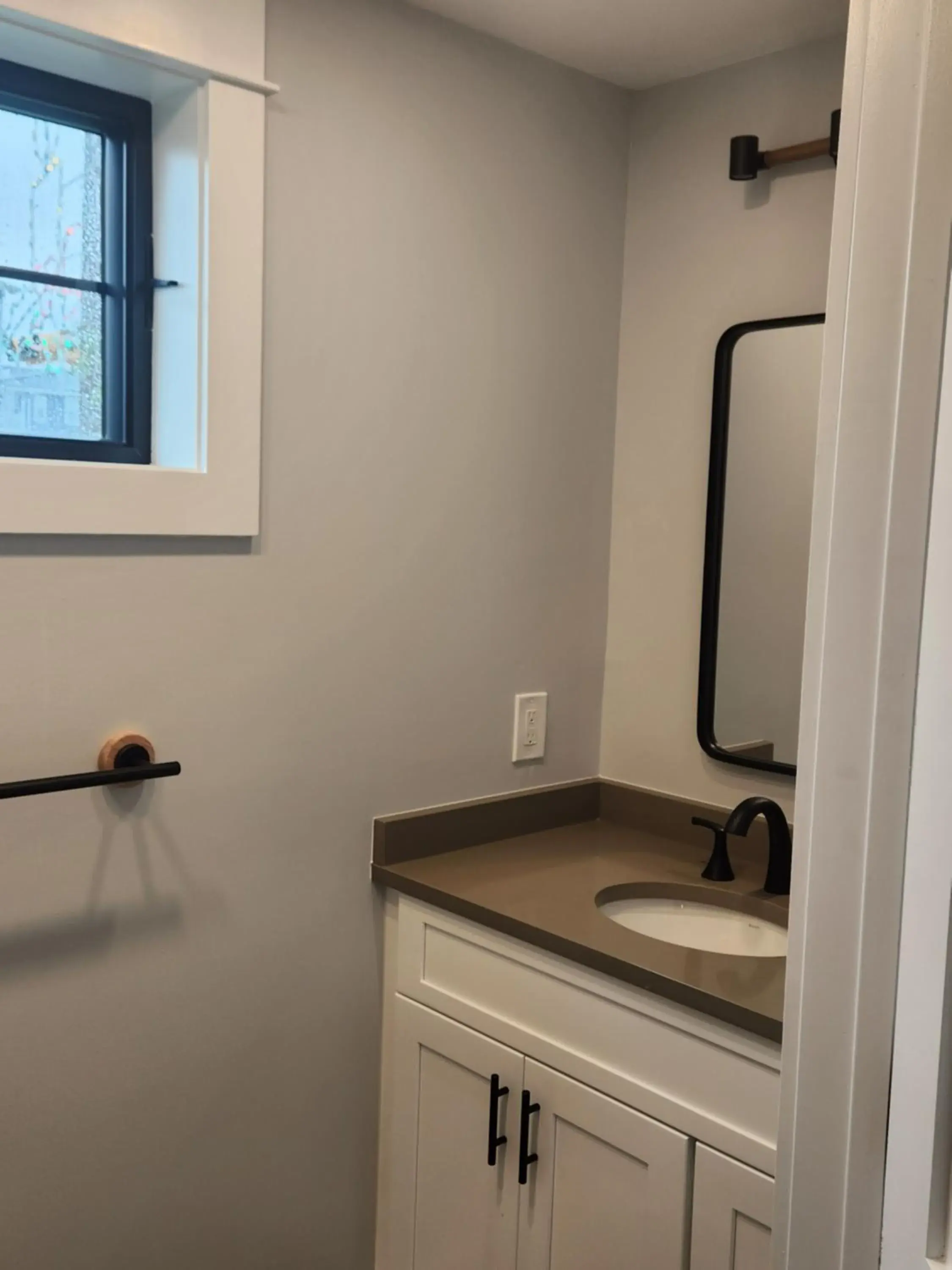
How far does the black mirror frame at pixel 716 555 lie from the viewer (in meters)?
1.90

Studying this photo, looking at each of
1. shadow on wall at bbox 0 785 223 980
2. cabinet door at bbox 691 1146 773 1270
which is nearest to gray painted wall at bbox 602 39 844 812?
cabinet door at bbox 691 1146 773 1270

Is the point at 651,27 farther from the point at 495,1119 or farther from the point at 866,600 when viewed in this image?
the point at 495,1119

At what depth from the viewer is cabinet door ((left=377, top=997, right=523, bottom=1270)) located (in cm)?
164

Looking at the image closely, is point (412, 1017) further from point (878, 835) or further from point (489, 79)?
point (489, 79)

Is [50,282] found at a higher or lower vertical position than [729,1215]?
higher

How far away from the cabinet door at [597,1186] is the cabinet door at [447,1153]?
0.12 ft

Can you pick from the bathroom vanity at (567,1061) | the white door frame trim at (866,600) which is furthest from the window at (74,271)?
the white door frame trim at (866,600)

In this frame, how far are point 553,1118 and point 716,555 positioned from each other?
95cm

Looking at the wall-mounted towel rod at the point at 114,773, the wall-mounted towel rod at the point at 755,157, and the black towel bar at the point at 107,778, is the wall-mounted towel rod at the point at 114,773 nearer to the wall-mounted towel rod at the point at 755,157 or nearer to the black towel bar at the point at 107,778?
the black towel bar at the point at 107,778

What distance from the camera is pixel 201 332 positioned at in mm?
1519

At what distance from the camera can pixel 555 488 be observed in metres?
2.00

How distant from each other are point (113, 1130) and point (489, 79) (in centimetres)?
167

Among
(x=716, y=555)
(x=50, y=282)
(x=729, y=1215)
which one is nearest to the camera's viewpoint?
(x=729, y=1215)

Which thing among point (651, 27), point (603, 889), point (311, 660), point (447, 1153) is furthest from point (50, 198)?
point (447, 1153)
